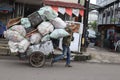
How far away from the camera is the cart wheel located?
12.4 m

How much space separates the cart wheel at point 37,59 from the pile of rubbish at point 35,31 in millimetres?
416

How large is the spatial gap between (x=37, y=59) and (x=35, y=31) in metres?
1.13

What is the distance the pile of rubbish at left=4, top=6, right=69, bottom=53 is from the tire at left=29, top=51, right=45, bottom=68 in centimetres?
41

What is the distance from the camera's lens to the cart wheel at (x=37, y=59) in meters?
12.4

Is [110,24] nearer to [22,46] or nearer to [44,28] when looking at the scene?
[44,28]

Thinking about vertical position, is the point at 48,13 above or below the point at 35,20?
above

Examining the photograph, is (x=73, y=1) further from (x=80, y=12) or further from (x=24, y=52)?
(x=24, y=52)

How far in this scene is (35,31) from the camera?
1270 centimetres

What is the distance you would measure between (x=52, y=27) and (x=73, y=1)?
8.43m

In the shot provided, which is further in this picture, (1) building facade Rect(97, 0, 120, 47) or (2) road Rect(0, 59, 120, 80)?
(1) building facade Rect(97, 0, 120, 47)

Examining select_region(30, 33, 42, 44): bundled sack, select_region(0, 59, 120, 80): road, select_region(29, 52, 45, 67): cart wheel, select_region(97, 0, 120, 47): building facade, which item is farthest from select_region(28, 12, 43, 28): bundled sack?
select_region(97, 0, 120, 47): building facade

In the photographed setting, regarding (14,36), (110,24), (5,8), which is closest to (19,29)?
(14,36)

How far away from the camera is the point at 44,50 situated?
41.1 feet

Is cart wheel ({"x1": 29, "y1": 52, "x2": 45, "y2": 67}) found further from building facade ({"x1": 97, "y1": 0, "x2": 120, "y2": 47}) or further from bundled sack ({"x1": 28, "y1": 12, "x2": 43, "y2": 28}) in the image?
building facade ({"x1": 97, "y1": 0, "x2": 120, "y2": 47})
